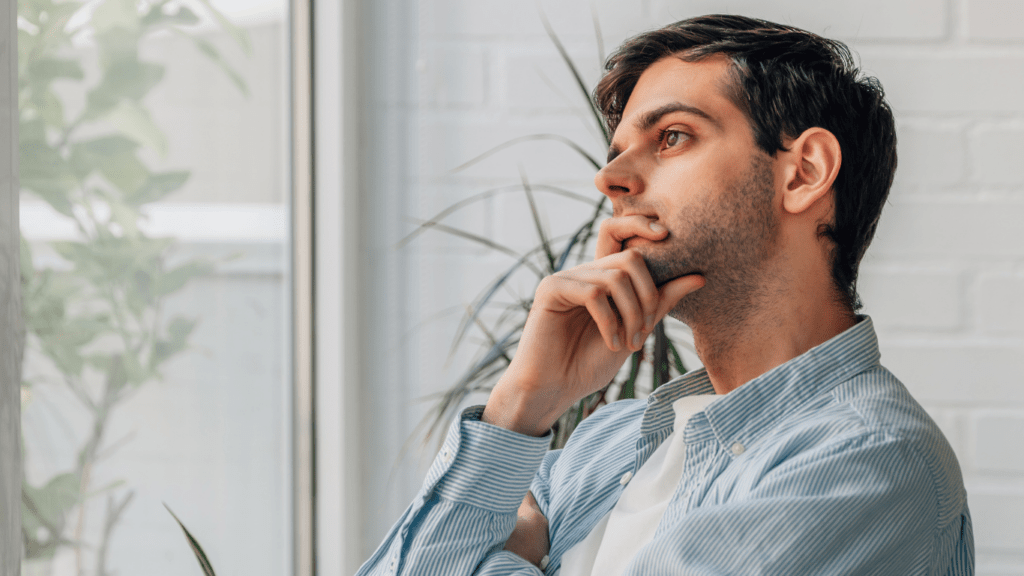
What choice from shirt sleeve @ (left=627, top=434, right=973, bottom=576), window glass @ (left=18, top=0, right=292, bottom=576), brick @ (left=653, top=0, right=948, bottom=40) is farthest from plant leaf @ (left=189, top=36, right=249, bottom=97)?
shirt sleeve @ (left=627, top=434, right=973, bottom=576)

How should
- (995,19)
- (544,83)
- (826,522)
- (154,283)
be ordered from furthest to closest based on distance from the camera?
(544,83)
(995,19)
(154,283)
(826,522)

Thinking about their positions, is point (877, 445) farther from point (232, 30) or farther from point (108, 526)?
point (232, 30)

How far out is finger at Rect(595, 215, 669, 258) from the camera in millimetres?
1062

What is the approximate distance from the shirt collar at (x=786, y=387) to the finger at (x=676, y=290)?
14 cm

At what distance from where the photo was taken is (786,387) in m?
0.98

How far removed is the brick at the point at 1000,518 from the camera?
63.4 inches

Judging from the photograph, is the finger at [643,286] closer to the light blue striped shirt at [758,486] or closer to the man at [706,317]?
the man at [706,317]

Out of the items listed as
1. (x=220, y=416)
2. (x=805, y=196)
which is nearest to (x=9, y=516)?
(x=220, y=416)

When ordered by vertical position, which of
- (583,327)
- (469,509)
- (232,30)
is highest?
(232,30)

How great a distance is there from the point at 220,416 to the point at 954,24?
166 centimetres

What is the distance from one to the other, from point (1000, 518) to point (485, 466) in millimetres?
1217

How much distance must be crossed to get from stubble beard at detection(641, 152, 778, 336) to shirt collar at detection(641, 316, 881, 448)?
0.38 ft

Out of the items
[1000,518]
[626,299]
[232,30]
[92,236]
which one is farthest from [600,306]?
[1000,518]

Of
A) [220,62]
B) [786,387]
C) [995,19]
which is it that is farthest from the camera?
[995,19]
